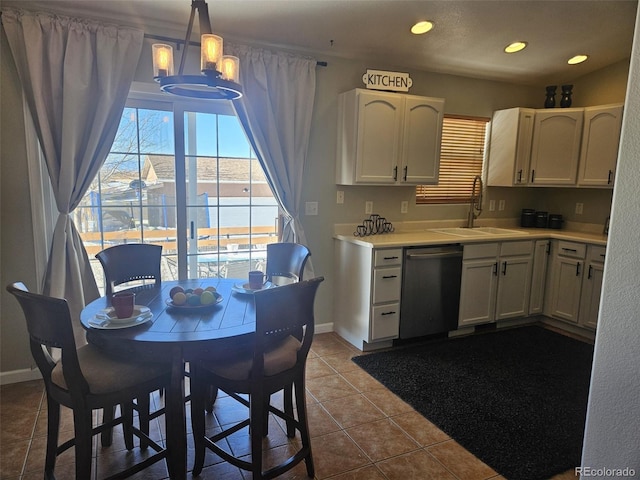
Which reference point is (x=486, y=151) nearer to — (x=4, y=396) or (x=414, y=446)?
(x=414, y=446)

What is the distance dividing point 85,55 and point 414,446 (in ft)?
10.2

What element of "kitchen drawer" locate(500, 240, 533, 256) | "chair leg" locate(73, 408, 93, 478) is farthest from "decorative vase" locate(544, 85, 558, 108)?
"chair leg" locate(73, 408, 93, 478)

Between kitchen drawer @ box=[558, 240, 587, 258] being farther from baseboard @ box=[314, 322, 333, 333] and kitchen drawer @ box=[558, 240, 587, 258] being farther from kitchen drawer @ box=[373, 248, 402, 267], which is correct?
baseboard @ box=[314, 322, 333, 333]

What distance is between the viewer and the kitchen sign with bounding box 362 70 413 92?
3.50m

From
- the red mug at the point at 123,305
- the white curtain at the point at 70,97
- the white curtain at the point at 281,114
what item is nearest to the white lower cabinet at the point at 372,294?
the white curtain at the point at 281,114

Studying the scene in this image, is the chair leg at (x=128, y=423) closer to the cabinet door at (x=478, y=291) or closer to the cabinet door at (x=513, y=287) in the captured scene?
the cabinet door at (x=478, y=291)

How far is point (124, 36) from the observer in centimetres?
278

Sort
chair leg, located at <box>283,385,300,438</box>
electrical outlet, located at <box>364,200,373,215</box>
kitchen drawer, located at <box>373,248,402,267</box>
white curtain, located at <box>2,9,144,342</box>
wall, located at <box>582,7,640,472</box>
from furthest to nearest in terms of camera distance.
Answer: electrical outlet, located at <box>364,200,373,215</box> < kitchen drawer, located at <box>373,248,402,267</box> < white curtain, located at <box>2,9,144,342</box> < chair leg, located at <box>283,385,300,438</box> < wall, located at <box>582,7,640,472</box>

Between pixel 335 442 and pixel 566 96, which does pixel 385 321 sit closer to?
pixel 335 442

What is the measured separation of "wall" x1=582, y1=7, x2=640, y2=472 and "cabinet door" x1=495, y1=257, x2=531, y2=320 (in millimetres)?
2787

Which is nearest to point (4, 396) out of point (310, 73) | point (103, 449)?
point (103, 449)

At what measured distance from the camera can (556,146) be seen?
13.6ft

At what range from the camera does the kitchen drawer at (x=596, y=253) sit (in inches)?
143

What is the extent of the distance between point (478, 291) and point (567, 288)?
35.6 inches
